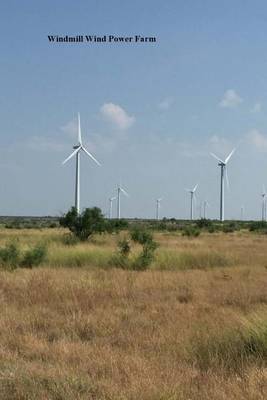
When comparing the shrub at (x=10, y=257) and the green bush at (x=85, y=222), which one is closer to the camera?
the shrub at (x=10, y=257)

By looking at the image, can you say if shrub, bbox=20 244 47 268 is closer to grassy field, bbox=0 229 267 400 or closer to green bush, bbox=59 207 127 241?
grassy field, bbox=0 229 267 400

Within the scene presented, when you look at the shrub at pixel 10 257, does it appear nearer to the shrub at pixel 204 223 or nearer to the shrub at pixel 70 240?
the shrub at pixel 70 240

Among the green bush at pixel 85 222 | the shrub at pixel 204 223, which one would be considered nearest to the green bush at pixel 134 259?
the green bush at pixel 85 222

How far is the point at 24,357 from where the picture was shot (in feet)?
32.0

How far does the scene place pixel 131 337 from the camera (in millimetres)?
11250

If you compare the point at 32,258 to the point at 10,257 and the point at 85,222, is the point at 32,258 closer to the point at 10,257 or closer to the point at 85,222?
the point at 10,257

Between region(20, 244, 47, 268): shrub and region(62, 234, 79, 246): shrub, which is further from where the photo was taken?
region(62, 234, 79, 246): shrub

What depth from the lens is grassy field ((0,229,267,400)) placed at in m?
7.50

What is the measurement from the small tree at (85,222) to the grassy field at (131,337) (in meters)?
25.3

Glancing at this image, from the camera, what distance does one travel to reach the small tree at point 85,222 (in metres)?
47.7

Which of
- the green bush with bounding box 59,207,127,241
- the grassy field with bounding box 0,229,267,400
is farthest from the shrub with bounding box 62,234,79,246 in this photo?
the grassy field with bounding box 0,229,267,400

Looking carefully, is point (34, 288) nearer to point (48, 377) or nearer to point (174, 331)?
point (174, 331)

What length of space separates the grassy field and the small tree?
997 inches

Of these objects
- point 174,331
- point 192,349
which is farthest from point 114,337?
point 192,349
